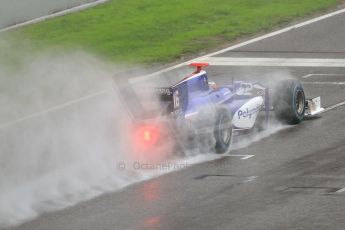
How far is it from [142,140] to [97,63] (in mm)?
8341

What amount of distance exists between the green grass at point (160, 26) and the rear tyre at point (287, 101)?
7.18 metres

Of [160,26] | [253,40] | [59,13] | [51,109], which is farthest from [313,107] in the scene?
[59,13]

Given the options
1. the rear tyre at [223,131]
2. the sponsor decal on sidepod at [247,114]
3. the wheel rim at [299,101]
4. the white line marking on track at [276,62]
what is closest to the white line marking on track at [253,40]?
the white line marking on track at [276,62]

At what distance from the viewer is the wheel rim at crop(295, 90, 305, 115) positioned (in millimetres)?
19297

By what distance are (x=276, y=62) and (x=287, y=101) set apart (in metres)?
6.56

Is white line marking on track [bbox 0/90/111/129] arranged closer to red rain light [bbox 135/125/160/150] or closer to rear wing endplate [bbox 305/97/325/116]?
rear wing endplate [bbox 305/97/325/116]

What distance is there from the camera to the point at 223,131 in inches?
691

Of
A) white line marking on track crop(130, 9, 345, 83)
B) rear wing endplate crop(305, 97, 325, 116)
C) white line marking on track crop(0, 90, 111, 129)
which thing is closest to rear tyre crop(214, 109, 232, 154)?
rear wing endplate crop(305, 97, 325, 116)


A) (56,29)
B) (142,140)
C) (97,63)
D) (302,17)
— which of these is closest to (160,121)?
(142,140)

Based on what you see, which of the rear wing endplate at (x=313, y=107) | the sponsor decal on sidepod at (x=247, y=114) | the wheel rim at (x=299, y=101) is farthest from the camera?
the rear wing endplate at (x=313, y=107)

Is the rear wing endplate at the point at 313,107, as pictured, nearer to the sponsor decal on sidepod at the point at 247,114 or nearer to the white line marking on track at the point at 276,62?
the sponsor decal on sidepod at the point at 247,114

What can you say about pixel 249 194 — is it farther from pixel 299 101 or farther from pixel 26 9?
pixel 26 9

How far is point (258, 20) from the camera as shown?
29.9m

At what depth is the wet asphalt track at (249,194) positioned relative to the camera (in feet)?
46.8
